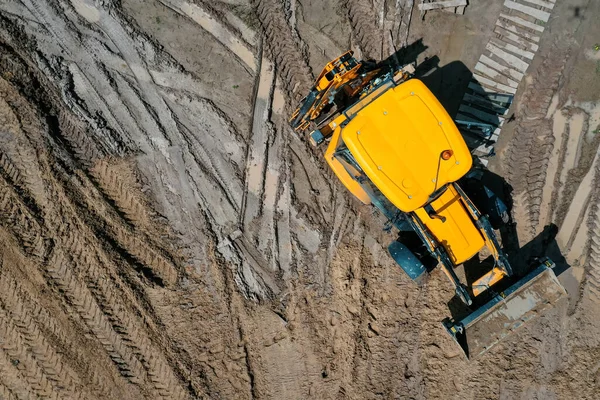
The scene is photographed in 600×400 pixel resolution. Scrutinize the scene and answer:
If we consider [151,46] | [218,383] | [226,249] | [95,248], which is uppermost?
[151,46]

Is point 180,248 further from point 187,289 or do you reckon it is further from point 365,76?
point 365,76

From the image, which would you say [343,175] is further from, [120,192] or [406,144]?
[120,192]

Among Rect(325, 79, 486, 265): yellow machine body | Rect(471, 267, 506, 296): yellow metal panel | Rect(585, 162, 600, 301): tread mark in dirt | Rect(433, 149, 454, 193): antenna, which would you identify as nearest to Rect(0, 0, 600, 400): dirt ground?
Rect(585, 162, 600, 301): tread mark in dirt

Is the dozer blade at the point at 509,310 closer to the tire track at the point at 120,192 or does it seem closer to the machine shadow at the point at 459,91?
the machine shadow at the point at 459,91

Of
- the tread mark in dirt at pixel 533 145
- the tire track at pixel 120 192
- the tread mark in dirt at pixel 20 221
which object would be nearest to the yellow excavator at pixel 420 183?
the tread mark in dirt at pixel 533 145

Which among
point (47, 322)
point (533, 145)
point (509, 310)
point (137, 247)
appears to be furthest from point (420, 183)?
point (47, 322)

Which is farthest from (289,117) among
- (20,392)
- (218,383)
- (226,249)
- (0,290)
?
(20,392)
